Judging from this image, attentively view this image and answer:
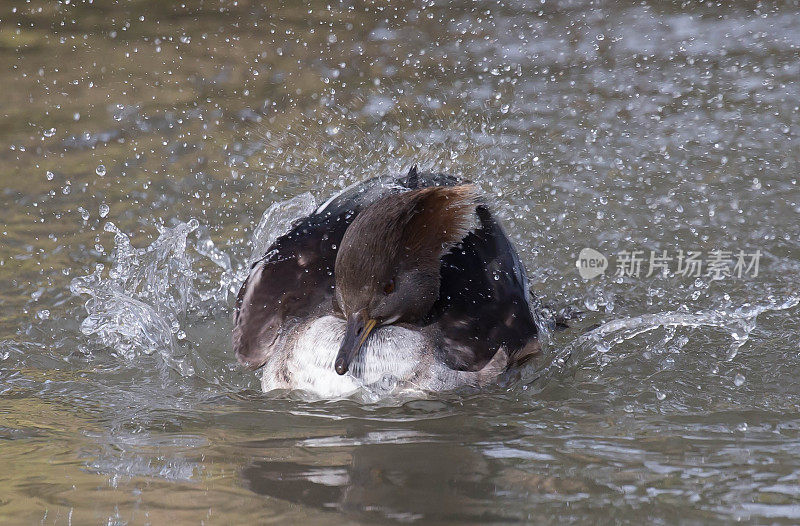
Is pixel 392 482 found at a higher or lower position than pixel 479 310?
lower

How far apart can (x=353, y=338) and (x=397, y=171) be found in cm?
174

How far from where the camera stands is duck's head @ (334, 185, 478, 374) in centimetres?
384

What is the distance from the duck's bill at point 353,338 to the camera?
12.1ft

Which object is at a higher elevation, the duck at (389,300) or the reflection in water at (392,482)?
the duck at (389,300)

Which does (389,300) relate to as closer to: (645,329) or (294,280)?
(294,280)

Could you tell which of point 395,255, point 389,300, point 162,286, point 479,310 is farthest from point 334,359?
point 162,286

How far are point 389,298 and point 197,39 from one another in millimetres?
4456

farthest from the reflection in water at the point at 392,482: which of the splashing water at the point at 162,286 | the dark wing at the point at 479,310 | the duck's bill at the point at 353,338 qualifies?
the splashing water at the point at 162,286

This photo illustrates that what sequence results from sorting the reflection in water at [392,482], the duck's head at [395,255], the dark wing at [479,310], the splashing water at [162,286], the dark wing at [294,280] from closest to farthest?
1. the reflection in water at [392,482]
2. the duck's head at [395,255]
3. the dark wing at [479,310]
4. the dark wing at [294,280]
5. the splashing water at [162,286]

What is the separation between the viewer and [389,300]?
3.96 m

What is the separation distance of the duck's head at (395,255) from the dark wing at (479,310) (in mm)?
155

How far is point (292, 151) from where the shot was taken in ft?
21.7

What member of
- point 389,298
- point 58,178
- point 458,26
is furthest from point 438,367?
point 458,26

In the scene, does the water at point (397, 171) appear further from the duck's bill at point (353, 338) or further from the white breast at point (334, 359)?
the duck's bill at point (353, 338)
